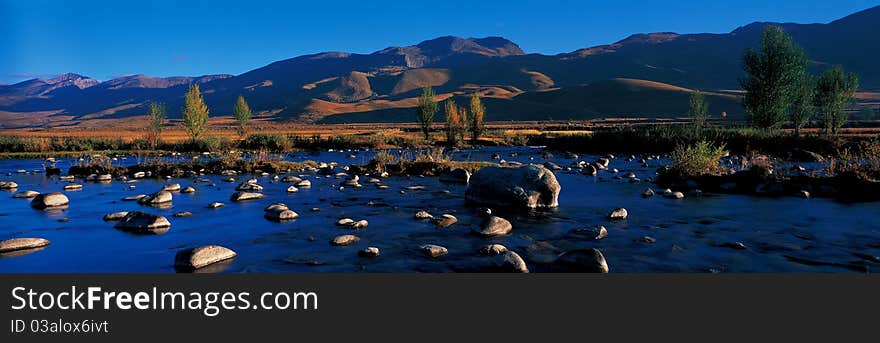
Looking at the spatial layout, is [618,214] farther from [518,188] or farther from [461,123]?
[461,123]

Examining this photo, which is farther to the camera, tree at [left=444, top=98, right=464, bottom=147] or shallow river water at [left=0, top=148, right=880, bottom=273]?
tree at [left=444, top=98, right=464, bottom=147]

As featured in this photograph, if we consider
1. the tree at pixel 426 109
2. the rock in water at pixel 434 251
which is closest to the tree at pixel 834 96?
the tree at pixel 426 109

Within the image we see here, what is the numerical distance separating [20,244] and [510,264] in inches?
451

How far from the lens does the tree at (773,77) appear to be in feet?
173

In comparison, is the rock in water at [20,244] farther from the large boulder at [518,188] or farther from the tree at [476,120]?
the tree at [476,120]

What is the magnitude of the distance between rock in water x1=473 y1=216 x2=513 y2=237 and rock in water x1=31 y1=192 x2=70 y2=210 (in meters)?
15.5

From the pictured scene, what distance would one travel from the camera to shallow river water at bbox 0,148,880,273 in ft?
36.7

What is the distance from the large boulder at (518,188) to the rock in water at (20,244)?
12831 millimetres

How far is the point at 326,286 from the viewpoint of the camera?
8680 mm

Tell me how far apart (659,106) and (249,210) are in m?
196

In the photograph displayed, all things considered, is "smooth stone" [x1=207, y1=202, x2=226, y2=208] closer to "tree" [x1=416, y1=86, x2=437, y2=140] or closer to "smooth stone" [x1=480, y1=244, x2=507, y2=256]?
"smooth stone" [x1=480, y1=244, x2=507, y2=256]

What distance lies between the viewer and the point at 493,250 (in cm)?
1184

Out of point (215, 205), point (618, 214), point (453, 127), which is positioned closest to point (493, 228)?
point (618, 214)

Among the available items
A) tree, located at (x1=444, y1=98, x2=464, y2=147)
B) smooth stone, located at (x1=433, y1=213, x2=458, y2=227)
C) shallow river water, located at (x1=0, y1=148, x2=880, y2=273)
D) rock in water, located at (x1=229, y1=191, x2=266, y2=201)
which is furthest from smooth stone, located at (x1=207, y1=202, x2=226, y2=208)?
tree, located at (x1=444, y1=98, x2=464, y2=147)
